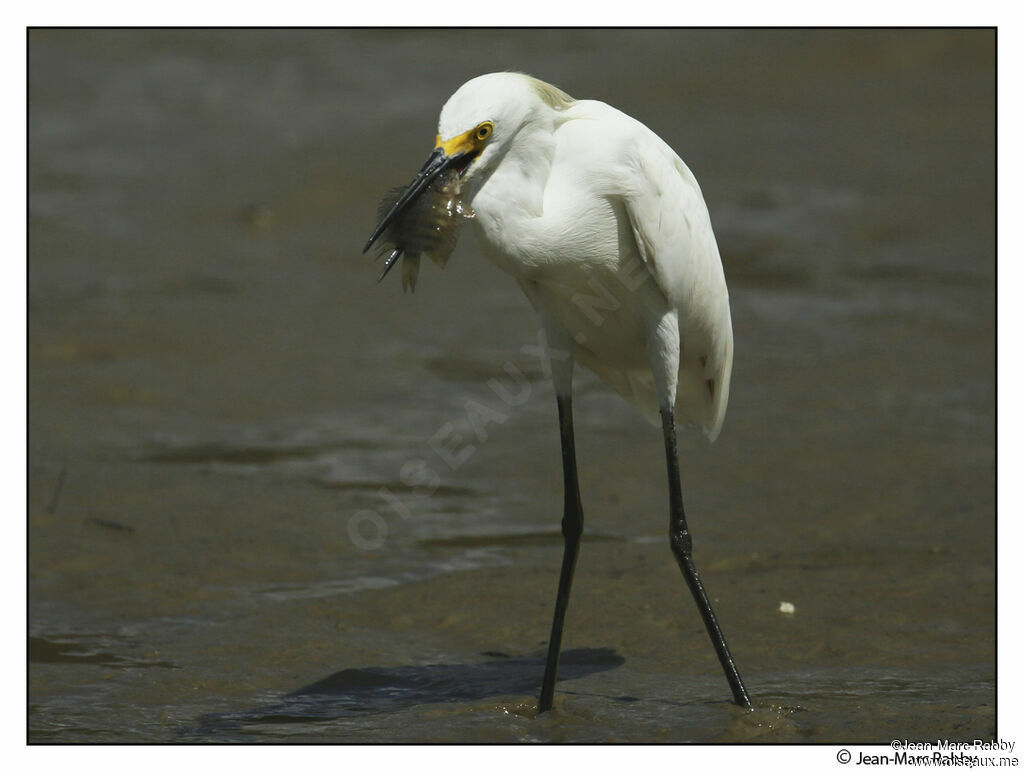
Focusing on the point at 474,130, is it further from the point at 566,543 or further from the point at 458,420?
the point at 458,420

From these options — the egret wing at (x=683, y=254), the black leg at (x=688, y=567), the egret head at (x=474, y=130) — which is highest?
the egret head at (x=474, y=130)

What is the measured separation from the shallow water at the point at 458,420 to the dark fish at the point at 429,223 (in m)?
1.54

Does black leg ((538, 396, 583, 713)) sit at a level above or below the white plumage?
below

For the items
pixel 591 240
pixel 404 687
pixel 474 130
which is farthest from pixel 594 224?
pixel 404 687

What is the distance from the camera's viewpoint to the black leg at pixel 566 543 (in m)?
4.62

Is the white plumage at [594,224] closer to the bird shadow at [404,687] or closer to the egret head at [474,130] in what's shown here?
the egret head at [474,130]

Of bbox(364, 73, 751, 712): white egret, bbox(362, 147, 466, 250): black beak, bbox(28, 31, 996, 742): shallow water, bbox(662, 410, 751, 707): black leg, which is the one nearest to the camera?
bbox(362, 147, 466, 250): black beak

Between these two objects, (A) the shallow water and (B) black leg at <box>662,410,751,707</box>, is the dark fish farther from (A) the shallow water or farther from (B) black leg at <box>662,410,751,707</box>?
(A) the shallow water

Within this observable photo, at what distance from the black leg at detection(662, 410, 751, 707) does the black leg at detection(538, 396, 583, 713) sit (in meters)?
0.34

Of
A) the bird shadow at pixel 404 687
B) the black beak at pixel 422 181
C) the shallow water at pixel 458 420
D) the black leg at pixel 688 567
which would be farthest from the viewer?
the shallow water at pixel 458 420

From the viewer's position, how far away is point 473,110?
3891mm

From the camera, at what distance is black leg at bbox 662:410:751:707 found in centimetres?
449

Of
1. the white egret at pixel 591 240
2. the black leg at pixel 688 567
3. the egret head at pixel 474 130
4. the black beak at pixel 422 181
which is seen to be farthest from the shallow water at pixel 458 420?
the egret head at pixel 474 130

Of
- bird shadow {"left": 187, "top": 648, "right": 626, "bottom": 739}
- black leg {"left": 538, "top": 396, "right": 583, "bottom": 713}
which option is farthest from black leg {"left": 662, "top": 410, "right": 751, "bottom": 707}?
bird shadow {"left": 187, "top": 648, "right": 626, "bottom": 739}
